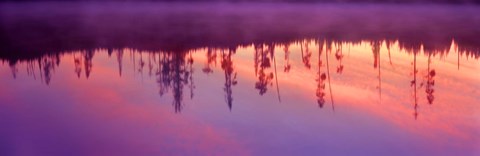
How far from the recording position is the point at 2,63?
27.6 feet

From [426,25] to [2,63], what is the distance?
10.7m

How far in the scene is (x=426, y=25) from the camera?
15.3 meters

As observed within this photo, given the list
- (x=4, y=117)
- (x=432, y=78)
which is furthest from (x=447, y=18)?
(x=4, y=117)

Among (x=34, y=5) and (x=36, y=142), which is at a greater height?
(x=34, y=5)

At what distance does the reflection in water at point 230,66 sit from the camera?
22.1ft

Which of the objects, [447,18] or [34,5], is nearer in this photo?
[447,18]

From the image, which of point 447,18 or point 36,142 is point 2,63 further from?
point 447,18

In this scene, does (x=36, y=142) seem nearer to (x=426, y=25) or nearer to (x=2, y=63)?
(x=2, y=63)

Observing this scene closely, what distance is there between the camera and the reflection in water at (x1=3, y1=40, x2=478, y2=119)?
673 centimetres

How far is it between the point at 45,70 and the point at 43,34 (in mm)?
4754

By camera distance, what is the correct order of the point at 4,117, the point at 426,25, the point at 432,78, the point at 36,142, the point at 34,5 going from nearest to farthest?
the point at 36,142 < the point at 4,117 < the point at 432,78 < the point at 426,25 < the point at 34,5

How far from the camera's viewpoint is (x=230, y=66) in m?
8.35

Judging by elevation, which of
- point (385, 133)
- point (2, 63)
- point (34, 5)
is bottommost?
point (385, 133)

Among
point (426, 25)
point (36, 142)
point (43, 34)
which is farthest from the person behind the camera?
point (426, 25)
